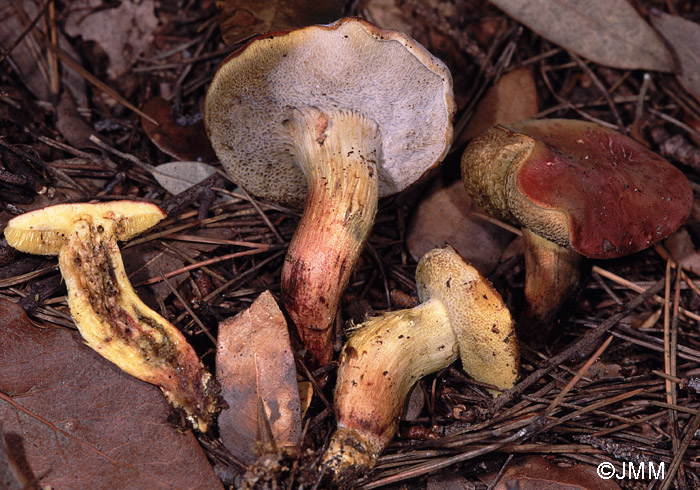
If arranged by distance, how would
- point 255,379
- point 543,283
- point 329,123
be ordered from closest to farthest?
point 255,379
point 329,123
point 543,283

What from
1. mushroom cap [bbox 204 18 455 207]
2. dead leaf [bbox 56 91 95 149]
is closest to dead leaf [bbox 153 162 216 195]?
mushroom cap [bbox 204 18 455 207]

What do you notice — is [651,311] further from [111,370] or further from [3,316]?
[3,316]

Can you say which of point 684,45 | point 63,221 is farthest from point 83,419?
point 684,45

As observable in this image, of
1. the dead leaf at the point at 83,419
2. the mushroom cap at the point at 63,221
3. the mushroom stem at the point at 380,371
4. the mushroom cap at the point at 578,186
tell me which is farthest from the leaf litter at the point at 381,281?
the mushroom cap at the point at 578,186

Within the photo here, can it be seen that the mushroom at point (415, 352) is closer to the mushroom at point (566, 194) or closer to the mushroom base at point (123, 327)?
the mushroom at point (566, 194)

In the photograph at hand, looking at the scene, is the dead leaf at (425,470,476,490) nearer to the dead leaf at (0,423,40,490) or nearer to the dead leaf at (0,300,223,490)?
the dead leaf at (0,300,223,490)

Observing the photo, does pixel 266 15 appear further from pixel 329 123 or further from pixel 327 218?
pixel 327 218
